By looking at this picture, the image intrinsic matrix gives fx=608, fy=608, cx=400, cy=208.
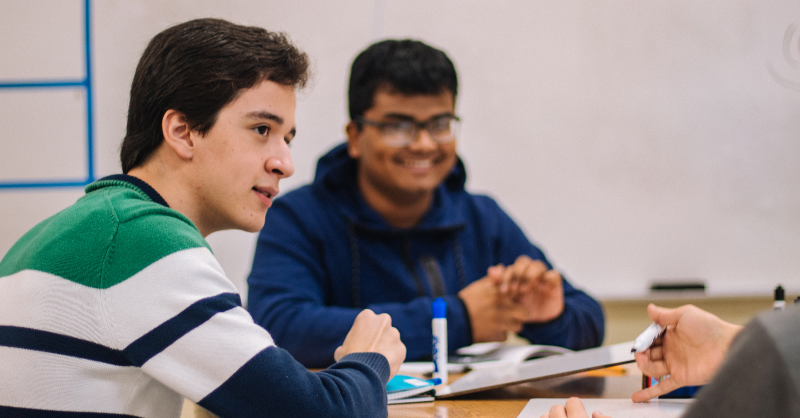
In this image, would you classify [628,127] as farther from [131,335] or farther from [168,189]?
[131,335]

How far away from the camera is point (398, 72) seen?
5.29 ft

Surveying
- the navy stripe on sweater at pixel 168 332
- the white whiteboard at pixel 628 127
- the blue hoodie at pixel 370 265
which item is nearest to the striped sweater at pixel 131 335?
the navy stripe on sweater at pixel 168 332

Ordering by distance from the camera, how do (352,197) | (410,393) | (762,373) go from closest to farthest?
(762,373), (410,393), (352,197)

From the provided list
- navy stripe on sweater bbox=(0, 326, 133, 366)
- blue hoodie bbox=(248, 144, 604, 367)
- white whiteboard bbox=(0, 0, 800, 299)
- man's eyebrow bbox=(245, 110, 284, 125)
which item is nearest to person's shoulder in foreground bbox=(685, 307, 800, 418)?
navy stripe on sweater bbox=(0, 326, 133, 366)

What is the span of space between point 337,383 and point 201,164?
37 cm

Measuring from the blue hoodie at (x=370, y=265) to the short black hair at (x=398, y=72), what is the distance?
0.61 feet

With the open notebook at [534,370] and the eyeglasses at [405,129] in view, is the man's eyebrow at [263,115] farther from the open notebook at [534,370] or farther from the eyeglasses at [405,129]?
the eyeglasses at [405,129]

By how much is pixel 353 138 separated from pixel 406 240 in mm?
327

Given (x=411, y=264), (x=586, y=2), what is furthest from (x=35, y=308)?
(x=586, y=2)

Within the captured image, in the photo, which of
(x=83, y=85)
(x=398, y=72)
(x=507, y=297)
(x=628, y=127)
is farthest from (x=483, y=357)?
(x=83, y=85)

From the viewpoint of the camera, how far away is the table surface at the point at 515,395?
861 millimetres

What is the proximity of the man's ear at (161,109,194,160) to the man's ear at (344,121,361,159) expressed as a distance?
2.84 feet

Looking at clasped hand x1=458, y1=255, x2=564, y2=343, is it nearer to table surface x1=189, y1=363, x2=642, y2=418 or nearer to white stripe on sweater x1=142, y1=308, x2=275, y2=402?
table surface x1=189, y1=363, x2=642, y2=418

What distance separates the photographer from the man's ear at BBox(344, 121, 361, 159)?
1708mm
